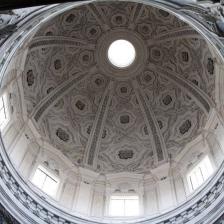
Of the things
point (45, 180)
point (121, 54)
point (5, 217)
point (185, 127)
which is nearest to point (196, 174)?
point (185, 127)

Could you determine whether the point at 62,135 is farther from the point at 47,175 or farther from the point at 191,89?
the point at 191,89

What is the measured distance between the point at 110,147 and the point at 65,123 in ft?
7.90

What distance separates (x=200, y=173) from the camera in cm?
1680

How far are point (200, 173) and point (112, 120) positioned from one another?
6958 millimetres

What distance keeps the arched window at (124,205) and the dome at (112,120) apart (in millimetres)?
41

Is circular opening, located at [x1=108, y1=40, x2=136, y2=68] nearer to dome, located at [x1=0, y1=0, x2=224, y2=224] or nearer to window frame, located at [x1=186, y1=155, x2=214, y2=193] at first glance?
dome, located at [x1=0, y1=0, x2=224, y2=224]

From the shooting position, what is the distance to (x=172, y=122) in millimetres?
21453

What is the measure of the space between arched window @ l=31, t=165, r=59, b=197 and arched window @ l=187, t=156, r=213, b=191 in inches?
200

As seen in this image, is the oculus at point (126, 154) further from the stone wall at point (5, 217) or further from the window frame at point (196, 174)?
the stone wall at point (5, 217)

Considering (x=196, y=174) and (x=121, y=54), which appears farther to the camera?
(x=121, y=54)

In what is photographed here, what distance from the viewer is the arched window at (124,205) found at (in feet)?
55.3

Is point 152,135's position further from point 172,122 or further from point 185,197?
point 185,197

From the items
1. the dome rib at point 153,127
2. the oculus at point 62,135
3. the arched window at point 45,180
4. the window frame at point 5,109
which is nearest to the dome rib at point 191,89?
the dome rib at point 153,127

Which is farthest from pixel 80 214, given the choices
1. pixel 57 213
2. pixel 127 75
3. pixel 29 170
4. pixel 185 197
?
pixel 127 75
